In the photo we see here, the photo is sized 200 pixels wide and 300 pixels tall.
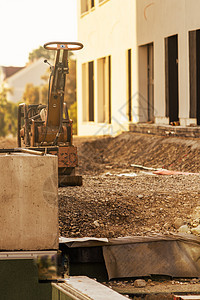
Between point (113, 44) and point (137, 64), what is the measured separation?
159 inches

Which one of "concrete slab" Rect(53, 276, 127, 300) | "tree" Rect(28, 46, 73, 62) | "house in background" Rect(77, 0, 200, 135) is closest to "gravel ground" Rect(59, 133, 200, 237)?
"concrete slab" Rect(53, 276, 127, 300)

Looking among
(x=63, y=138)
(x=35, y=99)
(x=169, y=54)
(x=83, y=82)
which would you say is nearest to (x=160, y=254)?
(x=63, y=138)

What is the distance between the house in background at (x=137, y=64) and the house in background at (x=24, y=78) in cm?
5695

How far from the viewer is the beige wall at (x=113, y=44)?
1029 inches

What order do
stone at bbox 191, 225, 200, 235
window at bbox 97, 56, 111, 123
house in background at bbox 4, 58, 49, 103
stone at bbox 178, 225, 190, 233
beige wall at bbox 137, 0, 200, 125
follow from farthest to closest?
house in background at bbox 4, 58, 49, 103 < window at bbox 97, 56, 111, 123 < beige wall at bbox 137, 0, 200, 125 < stone at bbox 178, 225, 190, 233 < stone at bbox 191, 225, 200, 235

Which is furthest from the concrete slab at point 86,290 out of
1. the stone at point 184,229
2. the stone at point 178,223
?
the stone at point 178,223

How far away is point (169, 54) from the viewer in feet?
70.6

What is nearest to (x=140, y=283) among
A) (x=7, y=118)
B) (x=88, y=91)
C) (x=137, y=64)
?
(x=137, y=64)

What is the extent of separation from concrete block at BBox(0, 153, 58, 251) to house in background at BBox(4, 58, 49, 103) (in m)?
83.8

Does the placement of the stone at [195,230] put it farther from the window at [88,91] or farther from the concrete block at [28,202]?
the window at [88,91]

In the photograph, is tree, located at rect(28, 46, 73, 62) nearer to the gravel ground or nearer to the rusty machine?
the gravel ground

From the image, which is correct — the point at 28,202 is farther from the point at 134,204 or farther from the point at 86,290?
the point at 134,204

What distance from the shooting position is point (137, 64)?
24.6 meters

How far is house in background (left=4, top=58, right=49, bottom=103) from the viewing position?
298 ft
